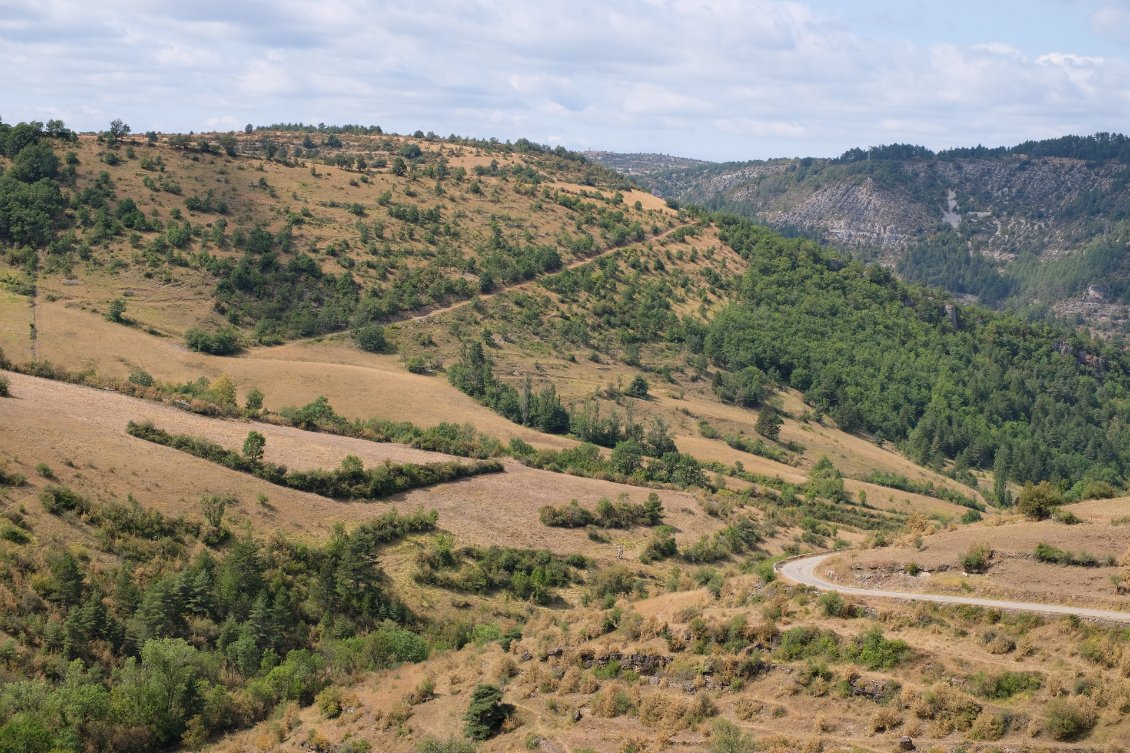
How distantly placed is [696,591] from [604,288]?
8601cm

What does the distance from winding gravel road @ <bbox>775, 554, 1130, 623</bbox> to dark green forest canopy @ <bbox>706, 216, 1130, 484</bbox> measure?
7903 cm

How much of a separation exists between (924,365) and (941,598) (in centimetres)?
10646

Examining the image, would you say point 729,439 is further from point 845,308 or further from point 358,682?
point 358,682

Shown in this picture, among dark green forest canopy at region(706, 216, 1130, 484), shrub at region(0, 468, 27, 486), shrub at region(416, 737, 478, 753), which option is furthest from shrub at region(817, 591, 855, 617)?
dark green forest canopy at region(706, 216, 1130, 484)

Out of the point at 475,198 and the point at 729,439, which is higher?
the point at 475,198

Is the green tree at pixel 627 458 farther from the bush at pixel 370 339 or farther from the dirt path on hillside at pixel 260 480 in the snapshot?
the bush at pixel 370 339

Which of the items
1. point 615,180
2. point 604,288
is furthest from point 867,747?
point 615,180

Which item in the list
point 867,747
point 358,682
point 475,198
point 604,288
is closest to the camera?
point 867,747

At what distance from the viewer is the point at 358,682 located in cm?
3578

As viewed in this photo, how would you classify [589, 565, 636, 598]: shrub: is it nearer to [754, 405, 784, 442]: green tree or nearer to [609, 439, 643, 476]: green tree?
[609, 439, 643, 476]: green tree

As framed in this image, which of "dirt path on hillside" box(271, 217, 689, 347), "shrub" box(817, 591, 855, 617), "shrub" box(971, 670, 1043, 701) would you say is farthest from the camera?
"dirt path on hillside" box(271, 217, 689, 347)

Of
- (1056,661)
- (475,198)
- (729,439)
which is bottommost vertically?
(729,439)

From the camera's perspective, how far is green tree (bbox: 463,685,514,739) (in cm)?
2972

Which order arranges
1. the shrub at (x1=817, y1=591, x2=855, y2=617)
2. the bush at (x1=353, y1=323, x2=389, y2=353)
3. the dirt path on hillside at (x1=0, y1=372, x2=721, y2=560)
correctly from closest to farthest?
the shrub at (x1=817, y1=591, x2=855, y2=617) → the dirt path on hillside at (x1=0, y1=372, x2=721, y2=560) → the bush at (x1=353, y1=323, x2=389, y2=353)
